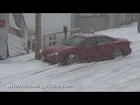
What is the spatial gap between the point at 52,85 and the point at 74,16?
42.2 feet

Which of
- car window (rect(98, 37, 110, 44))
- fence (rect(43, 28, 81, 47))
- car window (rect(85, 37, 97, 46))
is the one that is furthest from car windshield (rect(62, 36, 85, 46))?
fence (rect(43, 28, 81, 47))

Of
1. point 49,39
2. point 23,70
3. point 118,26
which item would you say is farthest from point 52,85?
point 118,26

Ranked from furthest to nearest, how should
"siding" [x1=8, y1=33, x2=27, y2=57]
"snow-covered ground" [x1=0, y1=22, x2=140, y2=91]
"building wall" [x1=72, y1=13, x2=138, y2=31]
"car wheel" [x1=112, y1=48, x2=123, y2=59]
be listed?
"building wall" [x1=72, y1=13, x2=138, y2=31] → "siding" [x1=8, y1=33, x2=27, y2=57] → "car wheel" [x1=112, y1=48, x2=123, y2=59] → "snow-covered ground" [x1=0, y1=22, x2=140, y2=91]

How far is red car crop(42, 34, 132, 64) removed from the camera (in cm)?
1341

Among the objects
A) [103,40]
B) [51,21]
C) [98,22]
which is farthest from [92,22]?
[103,40]

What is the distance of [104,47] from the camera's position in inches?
558

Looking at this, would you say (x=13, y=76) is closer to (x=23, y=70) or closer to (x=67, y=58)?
(x=23, y=70)

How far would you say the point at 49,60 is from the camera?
13.8 metres

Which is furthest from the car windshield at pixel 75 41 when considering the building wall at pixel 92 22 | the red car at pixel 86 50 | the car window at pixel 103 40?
the building wall at pixel 92 22

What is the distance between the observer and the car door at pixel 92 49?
45.4 ft

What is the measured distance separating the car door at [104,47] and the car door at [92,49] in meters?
0.21

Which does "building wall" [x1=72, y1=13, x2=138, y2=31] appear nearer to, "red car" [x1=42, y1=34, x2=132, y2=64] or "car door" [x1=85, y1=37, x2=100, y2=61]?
"red car" [x1=42, y1=34, x2=132, y2=64]

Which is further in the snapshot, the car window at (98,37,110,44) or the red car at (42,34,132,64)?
the car window at (98,37,110,44)

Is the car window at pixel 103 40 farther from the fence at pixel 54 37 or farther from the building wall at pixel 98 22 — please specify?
the building wall at pixel 98 22
